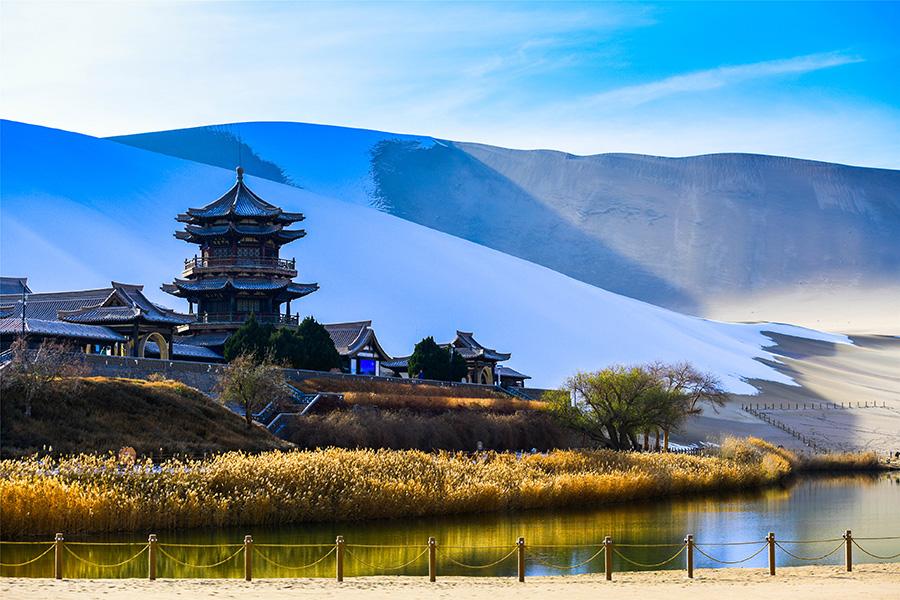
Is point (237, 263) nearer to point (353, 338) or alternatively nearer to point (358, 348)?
point (353, 338)

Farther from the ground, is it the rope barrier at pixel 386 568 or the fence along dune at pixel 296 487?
the fence along dune at pixel 296 487

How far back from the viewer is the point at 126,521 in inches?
846

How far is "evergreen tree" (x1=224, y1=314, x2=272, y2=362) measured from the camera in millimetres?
42656

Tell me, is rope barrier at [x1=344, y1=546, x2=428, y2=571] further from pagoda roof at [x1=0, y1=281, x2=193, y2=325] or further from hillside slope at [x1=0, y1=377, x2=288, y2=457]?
pagoda roof at [x1=0, y1=281, x2=193, y2=325]

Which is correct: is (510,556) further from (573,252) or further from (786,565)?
(573,252)

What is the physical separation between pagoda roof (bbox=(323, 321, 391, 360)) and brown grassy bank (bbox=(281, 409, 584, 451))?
11.6 meters

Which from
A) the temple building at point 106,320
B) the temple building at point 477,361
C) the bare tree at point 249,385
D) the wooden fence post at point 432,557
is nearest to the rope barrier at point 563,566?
the wooden fence post at point 432,557

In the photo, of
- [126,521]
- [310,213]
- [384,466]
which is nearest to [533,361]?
[310,213]

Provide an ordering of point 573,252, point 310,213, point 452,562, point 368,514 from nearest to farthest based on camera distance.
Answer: point 452,562 < point 368,514 < point 310,213 < point 573,252

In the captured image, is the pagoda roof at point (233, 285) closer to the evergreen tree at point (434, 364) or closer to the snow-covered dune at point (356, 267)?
the evergreen tree at point (434, 364)

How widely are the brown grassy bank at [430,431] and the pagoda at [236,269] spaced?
14.3 meters

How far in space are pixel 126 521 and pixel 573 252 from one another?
14367cm

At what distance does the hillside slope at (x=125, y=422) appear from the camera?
27453 mm

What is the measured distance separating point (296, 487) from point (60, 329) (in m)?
17.8
